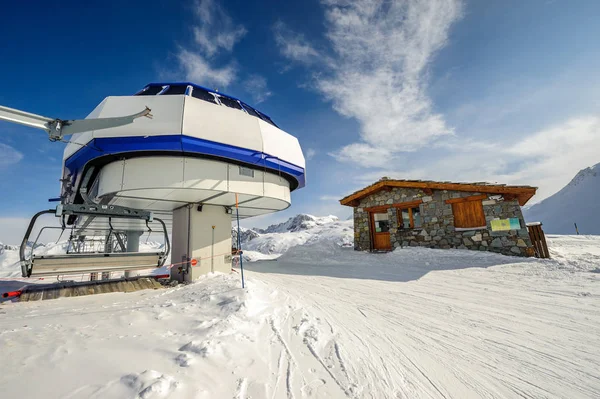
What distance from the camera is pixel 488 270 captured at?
7281mm

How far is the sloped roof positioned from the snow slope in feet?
152

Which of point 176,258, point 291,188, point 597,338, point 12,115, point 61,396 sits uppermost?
point 12,115

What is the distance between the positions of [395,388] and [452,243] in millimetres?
10344

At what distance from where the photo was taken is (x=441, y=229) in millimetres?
10836

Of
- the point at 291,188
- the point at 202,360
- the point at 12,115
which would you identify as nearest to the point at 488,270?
the point at 291,188

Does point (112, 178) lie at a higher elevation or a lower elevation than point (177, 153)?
lower

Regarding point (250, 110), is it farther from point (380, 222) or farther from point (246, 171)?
point (380, 222)

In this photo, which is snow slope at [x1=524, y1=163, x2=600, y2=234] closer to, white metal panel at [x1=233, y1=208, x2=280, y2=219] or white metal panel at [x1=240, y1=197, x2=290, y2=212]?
white metal panel at [x1=240, y1=197, x2=290, y2=212]

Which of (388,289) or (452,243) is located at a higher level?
(452,243)

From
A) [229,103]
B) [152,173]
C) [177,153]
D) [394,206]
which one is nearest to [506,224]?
[394,206]

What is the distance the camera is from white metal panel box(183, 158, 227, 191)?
19.2ft

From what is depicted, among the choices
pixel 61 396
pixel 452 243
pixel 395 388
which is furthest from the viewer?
pixel 452 243

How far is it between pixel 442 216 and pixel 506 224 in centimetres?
227

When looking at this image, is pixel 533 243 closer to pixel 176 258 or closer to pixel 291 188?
pixel 291 188
